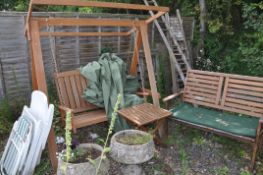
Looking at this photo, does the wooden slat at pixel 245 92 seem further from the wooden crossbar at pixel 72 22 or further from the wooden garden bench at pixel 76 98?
the wooden garden bench at pixel 76 98

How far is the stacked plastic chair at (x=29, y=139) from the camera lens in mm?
3055

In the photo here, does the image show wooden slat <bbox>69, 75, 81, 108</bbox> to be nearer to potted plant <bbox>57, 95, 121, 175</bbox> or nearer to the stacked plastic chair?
the stacked plastic chair

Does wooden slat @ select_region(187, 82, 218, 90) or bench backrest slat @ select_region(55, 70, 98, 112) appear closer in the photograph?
bench backrest slat @ select_region(55, 70, 98, 112)

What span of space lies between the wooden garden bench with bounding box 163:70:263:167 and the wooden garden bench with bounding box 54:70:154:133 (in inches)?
47.0

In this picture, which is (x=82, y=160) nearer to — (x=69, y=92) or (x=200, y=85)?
(x=69, y=92)

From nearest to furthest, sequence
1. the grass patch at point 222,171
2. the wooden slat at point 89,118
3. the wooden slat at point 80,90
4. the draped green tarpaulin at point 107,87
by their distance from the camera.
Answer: the grass patch at point 222,171
the wooden slat at point 89,118
the draped green tarpaulin at point 107,87
the wooden slat at point 80,90

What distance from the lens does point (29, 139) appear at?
3021mm

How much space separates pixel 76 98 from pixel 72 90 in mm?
138

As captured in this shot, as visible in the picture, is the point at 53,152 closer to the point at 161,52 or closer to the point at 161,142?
the point at 161,142

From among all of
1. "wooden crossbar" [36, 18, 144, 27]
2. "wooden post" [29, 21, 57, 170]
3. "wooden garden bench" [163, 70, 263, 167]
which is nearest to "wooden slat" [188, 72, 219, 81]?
"wooden garden bench" [163, 70, 263, 167]

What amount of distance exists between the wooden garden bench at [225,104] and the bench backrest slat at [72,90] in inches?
56.3

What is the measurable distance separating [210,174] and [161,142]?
876 millimetres

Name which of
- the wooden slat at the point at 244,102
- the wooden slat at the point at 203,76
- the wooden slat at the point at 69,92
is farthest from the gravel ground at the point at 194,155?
the wooden slat at the point at 203,76

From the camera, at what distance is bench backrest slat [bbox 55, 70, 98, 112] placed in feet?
13.6
